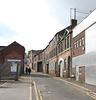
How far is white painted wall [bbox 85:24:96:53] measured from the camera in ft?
54.4

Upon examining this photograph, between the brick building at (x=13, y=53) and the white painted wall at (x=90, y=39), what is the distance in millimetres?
27261

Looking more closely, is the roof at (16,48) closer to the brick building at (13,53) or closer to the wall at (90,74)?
the brick building at (13,53)

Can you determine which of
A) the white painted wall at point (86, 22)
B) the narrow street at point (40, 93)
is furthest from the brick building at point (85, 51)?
the narrow street at point (40, 93)

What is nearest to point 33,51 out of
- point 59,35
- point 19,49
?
point 19,49

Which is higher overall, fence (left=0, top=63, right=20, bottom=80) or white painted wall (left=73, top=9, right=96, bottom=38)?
white painted wall (left=73, top=9, right=96, bottom=38)

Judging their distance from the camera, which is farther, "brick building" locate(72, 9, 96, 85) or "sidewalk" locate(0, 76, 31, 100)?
"brick building" locate(72, 9, 96, 85)

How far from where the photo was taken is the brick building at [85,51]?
1673 cm

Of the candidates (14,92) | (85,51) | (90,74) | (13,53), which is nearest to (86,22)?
(85,51)

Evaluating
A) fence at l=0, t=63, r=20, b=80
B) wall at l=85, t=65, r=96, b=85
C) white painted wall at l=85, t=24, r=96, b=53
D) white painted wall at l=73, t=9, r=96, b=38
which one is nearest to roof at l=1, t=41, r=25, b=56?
white painted wall at l=73, t=9, r=96, b=38

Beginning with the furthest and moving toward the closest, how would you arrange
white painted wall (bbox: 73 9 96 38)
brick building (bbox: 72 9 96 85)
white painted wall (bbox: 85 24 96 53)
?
white painted wall (bbox: 73 9 96 38), brick building (bbox: 72 9 96 85), white painted wall (bbox: 85 24 96 53)

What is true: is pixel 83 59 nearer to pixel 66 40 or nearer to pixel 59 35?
pixel 66 40

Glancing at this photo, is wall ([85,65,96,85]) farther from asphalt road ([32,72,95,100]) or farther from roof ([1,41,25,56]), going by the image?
roof ([1,41,25,56])

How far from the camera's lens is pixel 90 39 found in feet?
57.6

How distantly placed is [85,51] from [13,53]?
27.9 meters
